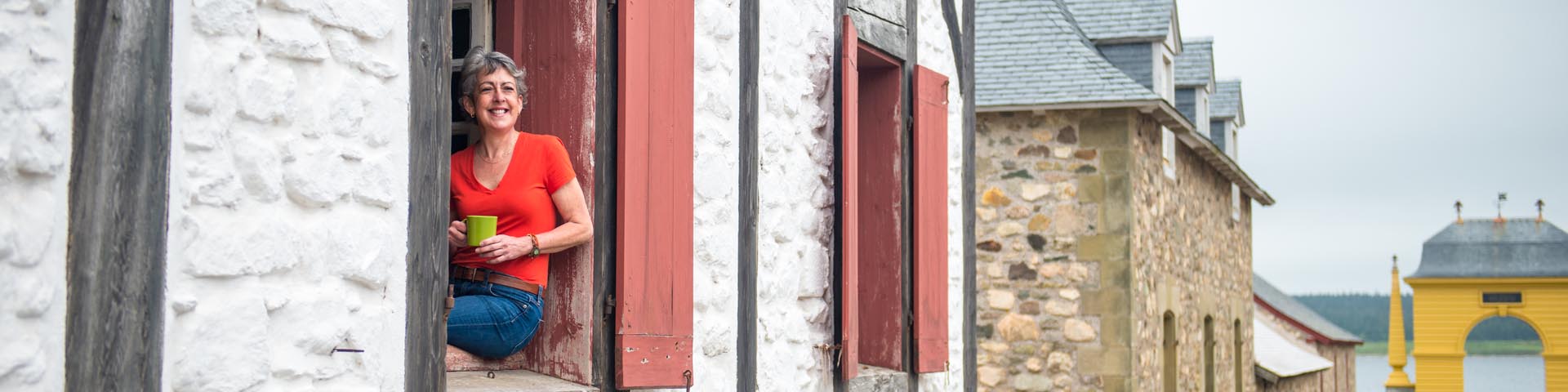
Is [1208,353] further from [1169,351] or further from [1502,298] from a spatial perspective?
[1502,298]

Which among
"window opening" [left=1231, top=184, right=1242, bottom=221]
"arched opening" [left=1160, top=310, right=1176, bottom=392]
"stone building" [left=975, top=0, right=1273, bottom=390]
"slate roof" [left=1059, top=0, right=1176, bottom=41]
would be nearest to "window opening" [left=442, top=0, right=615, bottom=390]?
"stone building" [left=975, top=0, right=1273, bottom=390]

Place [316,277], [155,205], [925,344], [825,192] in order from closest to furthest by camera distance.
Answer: [155,205] → [316,277] → [825,192] → [925,344]

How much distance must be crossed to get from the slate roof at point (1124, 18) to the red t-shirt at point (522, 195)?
10.7m

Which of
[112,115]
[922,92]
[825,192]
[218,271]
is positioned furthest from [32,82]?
[922,92]

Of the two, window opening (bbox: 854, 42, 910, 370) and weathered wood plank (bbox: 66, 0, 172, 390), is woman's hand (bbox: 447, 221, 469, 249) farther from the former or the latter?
window opening (bbox: 854, 42, 910, 370)

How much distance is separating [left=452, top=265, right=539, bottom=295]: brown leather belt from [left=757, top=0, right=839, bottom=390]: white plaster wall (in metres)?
1.19

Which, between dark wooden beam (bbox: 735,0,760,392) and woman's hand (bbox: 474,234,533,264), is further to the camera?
dark wooden beam (bbox: 735,0,760,392)

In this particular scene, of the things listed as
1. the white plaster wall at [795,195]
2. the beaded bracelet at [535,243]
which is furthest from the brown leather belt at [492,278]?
the white plaster wall at [795,195]

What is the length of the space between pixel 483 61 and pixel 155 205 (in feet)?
4.70

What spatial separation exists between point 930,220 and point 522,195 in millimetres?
2750

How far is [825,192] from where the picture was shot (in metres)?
5.91

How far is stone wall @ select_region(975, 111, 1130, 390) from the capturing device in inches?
473

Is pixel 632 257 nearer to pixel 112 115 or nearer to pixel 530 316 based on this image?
pixel 530 316

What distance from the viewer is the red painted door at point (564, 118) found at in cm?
430
